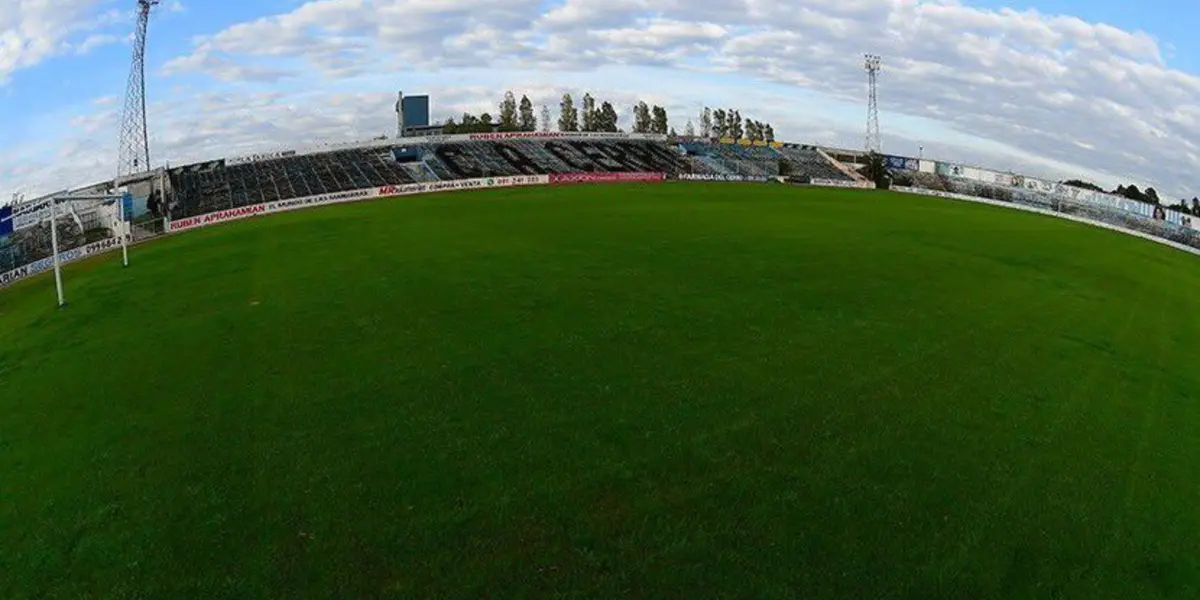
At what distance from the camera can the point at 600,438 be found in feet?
38.7

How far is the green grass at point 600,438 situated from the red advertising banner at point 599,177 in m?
51.3

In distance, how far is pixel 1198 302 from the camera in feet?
96.4

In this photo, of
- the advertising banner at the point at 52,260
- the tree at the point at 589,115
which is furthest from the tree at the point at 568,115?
the advertising banner at the point at 52,260

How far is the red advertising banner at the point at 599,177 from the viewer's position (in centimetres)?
7575

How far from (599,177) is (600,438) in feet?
224

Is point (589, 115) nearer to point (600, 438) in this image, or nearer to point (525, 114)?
point (525, 114)

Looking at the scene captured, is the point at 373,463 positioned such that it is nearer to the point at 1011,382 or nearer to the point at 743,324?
the point at 743,324

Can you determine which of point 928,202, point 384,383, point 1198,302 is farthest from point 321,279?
point 928,202

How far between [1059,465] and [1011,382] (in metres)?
4.01

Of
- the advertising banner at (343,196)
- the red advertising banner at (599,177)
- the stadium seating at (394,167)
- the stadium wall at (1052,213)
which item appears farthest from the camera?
the red advertising banner at (599,177)

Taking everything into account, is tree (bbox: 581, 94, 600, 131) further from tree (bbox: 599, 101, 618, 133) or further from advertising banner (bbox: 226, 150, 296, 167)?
advertising banner (bbox: 226, 150, 296, 167)

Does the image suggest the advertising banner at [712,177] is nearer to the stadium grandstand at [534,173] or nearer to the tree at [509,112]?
the stadium grandstand at [534,173]

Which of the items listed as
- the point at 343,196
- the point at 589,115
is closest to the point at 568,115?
the point at 589,115

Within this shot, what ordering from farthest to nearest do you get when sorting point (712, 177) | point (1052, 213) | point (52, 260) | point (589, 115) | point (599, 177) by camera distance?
point (589, 115) → point (712, 177) → point (599, 177) → point (1052, 213) → point (52, 260)
